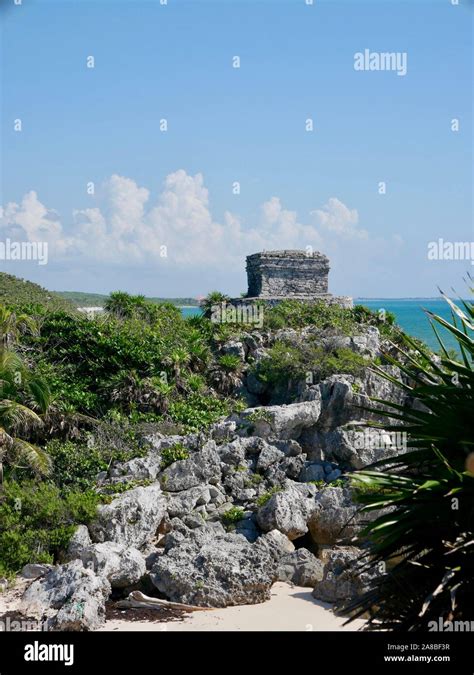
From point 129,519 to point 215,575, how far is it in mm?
2338

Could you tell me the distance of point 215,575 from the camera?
1119 cm

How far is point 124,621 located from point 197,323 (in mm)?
11932

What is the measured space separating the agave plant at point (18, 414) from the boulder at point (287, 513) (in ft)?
13.1

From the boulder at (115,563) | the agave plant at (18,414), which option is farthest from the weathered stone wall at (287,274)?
the boulder at (115,563)

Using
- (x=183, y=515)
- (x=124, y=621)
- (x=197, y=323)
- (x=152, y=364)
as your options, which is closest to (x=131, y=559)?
(x=124, y=621)

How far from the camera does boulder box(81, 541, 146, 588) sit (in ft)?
37.2

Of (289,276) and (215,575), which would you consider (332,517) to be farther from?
(289,276)

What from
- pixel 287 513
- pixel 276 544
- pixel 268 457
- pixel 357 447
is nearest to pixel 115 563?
pixel 276 544

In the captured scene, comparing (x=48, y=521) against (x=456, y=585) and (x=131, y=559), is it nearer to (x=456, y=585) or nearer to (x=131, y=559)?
(x=131, y=559)

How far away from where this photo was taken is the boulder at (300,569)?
11883mm

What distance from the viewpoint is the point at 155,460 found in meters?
14.8

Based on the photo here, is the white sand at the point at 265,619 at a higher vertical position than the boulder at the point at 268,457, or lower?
lower

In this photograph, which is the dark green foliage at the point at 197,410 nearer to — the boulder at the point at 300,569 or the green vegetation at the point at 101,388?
the green vegetation at the point at 101,388

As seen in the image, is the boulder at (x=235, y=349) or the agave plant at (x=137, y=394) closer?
the agave plant at (x=137, y=394)
